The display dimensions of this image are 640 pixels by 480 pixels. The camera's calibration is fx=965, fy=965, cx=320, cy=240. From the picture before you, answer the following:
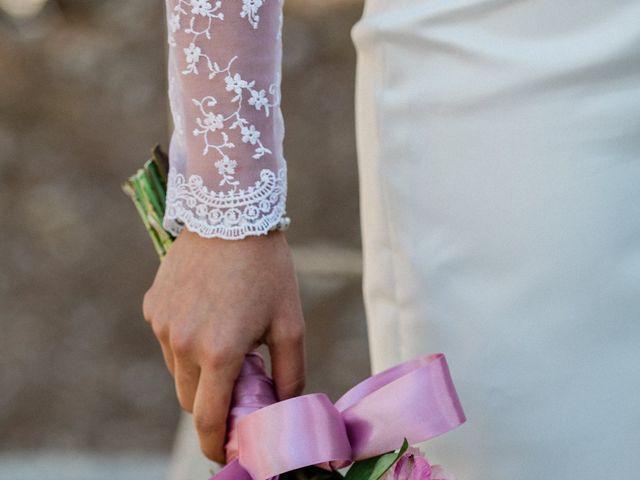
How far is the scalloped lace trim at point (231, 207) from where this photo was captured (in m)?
0.81

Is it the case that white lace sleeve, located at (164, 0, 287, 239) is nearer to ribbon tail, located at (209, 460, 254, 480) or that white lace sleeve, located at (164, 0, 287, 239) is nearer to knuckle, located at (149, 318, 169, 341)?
knuckle, located at (149, 318, 169, 341)

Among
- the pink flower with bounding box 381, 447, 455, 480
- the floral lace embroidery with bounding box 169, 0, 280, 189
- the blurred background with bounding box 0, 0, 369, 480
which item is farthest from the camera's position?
the blurred background with bounding box 0, 0, 369, 480

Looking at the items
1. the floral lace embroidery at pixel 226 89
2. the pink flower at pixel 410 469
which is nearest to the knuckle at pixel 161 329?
the floral lace embroidery at pixel 226 89

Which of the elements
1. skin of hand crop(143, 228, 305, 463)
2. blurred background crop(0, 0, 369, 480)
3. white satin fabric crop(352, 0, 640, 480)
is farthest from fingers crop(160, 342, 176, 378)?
blurred background crop(0, 0, 369, 480)

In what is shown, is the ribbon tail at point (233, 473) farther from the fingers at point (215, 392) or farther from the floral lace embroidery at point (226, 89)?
the floral lace embroidery at point (226, 89)

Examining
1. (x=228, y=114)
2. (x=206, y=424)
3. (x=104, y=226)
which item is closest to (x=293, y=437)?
(x=206, y=424)

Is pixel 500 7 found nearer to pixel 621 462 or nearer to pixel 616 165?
pixel 616 165

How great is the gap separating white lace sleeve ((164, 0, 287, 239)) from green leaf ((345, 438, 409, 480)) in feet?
0.73

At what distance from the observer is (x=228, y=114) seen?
796 millimetres

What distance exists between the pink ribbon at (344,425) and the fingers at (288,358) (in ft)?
0.42

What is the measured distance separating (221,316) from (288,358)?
7cm

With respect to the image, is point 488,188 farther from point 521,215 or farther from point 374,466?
point 374,466

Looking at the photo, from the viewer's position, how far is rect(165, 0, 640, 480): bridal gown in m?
0.68

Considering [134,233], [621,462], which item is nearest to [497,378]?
[621,462]
